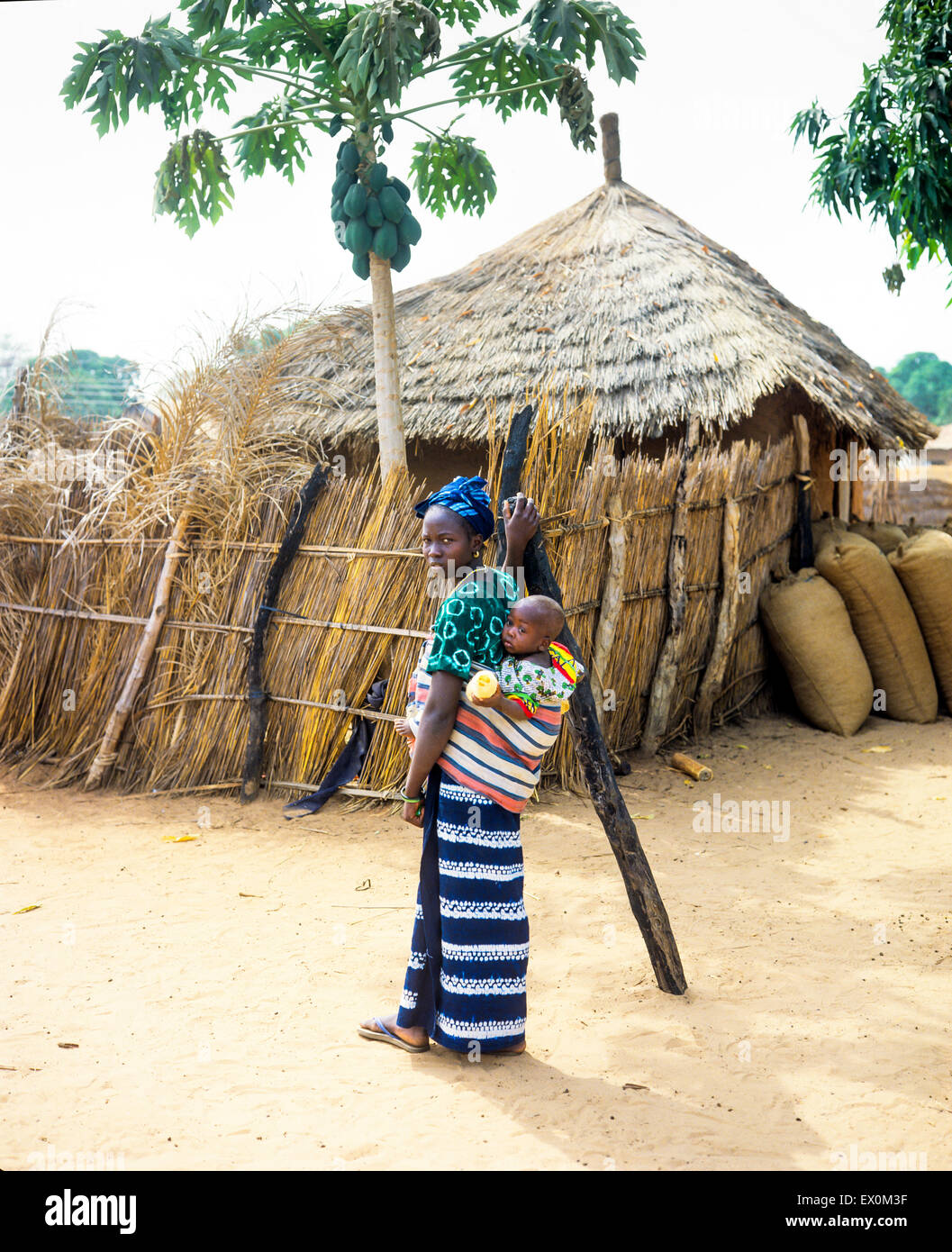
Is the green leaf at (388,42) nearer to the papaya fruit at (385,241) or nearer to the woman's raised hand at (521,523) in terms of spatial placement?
the papaya fruit at (385,241)

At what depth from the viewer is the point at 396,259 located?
7004 mm

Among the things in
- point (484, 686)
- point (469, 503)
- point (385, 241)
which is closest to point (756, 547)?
point (385, 241)

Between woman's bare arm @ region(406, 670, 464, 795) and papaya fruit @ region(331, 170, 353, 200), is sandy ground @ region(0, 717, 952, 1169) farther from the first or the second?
papaya fruit @ region(331, 170, 353, 200)

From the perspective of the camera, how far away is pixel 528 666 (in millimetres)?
2615

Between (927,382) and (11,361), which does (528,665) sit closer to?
(11,361)

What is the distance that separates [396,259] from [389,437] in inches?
50.3

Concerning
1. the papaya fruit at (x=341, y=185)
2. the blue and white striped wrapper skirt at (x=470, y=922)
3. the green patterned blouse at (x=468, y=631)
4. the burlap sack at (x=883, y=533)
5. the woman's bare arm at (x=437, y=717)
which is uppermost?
the papaya fruit at (x=341, y=185)

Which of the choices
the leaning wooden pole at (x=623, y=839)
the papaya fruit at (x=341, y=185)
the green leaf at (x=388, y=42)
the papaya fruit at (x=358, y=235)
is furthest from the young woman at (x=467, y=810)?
Result: the papaya fruit at (x=341, y=185)

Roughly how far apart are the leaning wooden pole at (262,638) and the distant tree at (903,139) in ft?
12.5

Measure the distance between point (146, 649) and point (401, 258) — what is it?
10.8ft

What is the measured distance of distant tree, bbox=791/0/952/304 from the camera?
5516 mm

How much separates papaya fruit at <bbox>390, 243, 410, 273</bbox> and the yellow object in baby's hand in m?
5.20

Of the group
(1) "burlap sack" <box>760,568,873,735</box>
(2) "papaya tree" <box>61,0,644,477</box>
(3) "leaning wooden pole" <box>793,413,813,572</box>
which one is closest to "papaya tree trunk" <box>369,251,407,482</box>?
(2) "papaya tree" <box>61,0,644,477</box>

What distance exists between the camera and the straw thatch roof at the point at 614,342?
7082 millimetres
